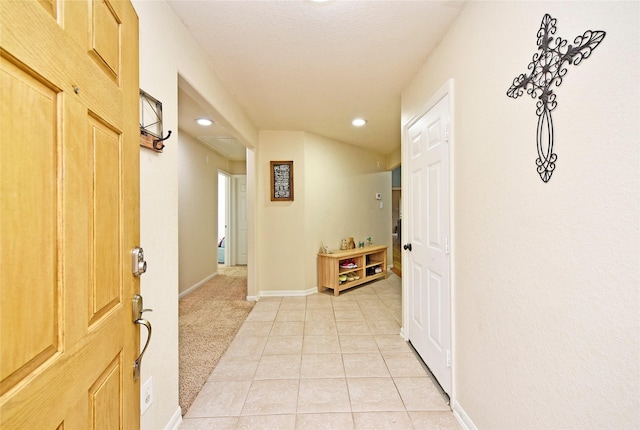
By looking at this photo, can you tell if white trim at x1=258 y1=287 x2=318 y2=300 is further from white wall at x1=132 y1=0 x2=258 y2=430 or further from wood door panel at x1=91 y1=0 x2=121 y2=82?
wood door panel at x1=91 y1=0 x2=121 y2=82

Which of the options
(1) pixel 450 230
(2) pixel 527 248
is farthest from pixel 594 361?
(1) pixel 450 230

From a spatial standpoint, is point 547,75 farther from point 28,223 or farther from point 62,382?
point 62,382

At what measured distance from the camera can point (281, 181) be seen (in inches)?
156

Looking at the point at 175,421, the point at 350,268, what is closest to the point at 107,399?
the point at 175,421

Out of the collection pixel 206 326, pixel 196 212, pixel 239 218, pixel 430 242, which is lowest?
pixel 206 326

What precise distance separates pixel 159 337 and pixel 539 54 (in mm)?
2089

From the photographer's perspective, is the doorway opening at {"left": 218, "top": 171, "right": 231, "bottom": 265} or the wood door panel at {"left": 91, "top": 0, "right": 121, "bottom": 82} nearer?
the wood door panel at {"left": 91, "top": 0, "right": 121, "bottom": 82}

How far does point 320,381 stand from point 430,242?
1293 millimetres

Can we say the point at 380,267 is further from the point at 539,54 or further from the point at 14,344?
the point at 14,344

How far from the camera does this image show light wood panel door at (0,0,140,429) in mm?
454

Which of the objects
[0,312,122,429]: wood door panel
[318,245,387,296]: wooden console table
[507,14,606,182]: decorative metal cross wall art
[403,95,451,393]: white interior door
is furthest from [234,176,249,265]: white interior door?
[507,14,606,182]: decorative metal cross wall art

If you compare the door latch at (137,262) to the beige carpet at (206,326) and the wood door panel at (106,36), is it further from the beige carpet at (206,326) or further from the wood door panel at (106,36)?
the beige carpet at (206,326)

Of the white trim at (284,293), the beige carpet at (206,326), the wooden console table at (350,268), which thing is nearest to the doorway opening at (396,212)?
the wooden console table at (350,268)

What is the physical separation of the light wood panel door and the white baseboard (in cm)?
159
